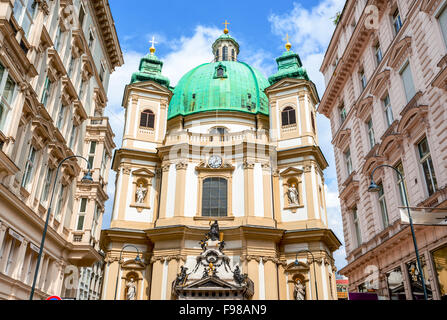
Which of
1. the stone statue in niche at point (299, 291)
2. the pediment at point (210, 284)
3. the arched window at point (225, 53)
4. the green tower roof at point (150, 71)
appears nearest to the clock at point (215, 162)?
the pediment at point (210, 284)

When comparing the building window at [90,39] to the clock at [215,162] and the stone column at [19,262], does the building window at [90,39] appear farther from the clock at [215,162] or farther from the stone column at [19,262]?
the stone column at [19,262]

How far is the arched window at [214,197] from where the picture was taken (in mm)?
34688

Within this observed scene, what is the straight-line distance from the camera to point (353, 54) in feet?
85.3

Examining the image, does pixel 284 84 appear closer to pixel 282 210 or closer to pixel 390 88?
pixel 282 210

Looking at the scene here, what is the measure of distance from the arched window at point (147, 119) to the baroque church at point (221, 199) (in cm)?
10

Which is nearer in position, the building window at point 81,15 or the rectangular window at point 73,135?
the rectangular window at point 73,135

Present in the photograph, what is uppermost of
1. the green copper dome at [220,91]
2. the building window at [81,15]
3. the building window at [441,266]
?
the green copper dome at [220,91]

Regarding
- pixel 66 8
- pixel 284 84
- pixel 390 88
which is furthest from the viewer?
pixel 284 84

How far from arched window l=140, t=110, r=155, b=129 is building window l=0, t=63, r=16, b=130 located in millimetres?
22441

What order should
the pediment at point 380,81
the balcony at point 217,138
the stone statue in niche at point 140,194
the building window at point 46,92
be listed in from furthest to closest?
1. the balcony at point 217,138
2. the stone statue in niche at point 140,194
3. the pediment at point 380,81
4. the building window at point 46,92

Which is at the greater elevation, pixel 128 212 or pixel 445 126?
pixel 128 212

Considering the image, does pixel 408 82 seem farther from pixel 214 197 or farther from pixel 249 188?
pixel 214 197

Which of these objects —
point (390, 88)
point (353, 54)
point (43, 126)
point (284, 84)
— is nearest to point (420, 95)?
point (390, 88)

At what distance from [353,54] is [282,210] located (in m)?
14.6
